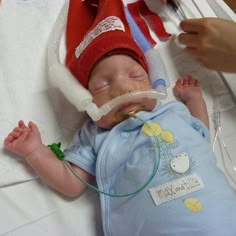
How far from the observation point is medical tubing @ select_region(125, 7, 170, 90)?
1053mm

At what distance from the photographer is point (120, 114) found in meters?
1.00

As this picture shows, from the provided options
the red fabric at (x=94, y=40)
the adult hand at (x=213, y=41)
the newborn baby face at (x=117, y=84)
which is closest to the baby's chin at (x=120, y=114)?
the newborn baby face at (x=117, y=84)

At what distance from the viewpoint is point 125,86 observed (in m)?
0.98

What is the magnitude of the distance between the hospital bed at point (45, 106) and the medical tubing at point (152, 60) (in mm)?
109

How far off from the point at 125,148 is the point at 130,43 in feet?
0.91

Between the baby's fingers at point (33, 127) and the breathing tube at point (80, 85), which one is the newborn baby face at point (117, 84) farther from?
the baby's fingers at point (33, 127)

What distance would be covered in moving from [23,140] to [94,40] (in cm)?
32

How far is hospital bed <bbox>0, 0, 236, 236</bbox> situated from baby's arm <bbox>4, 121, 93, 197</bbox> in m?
0.04

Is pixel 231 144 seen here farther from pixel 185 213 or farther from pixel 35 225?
pixel 35 225

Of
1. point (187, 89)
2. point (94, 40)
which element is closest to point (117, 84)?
point (94, 40)

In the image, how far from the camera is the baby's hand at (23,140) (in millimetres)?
972

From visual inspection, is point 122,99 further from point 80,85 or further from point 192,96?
point 192,96

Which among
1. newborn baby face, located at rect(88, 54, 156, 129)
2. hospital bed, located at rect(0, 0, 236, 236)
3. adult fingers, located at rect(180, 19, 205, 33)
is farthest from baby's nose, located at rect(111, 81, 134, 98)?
adult fingers, located at rect(180, 19, 205, 33)

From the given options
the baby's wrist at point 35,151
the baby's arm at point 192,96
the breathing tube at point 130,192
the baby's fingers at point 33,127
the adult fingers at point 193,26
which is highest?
the baby's fingers at point 33,127
